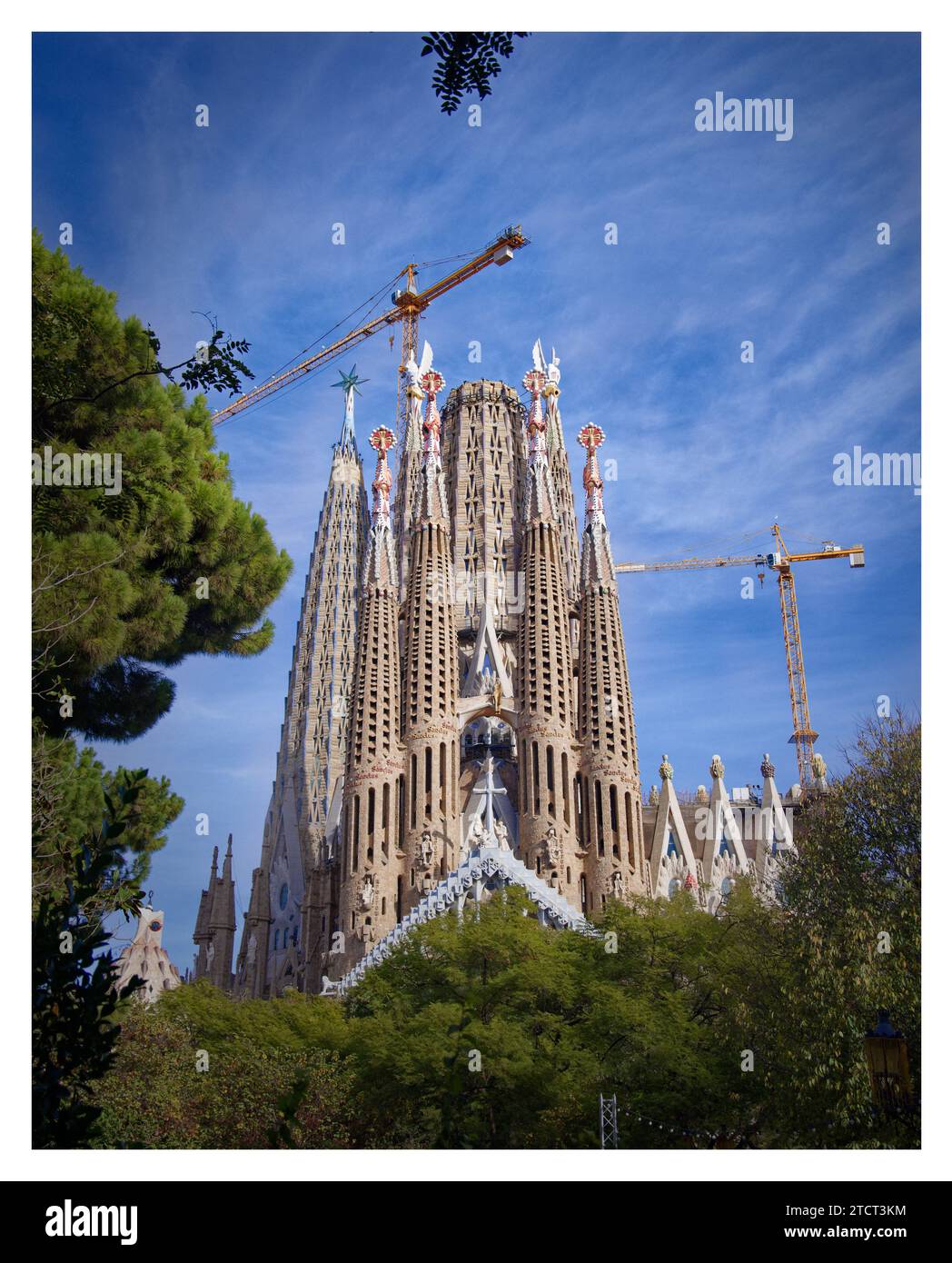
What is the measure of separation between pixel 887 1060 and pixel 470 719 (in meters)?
27.7

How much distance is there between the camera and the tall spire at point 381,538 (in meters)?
37.8

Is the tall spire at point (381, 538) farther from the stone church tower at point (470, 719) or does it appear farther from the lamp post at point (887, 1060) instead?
the lamp post at point (887, 1060)

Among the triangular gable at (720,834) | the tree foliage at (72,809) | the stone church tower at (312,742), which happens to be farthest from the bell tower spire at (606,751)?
the tree foliage at (72,809)

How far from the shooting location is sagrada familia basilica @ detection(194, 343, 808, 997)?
3291 cm

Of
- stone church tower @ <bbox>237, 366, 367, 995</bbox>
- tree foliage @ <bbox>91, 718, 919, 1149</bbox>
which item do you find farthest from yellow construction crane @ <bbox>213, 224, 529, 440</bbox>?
tree foliage @ <bbox>91, 718, 919, 1149</bbox>

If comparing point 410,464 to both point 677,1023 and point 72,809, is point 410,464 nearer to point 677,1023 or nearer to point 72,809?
point 677,1023

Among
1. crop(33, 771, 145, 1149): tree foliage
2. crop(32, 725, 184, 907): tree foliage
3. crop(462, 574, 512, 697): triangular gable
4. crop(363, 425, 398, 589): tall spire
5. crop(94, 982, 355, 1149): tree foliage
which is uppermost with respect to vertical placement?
crop(363, 425, 398, 589): tall spire

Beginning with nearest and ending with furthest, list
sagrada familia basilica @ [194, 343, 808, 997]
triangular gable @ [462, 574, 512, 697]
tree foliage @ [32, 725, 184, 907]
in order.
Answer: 1. tree foliage @ [32, 725, 184, 907]
2. sagrada familia basilica @ [194, 343, 808, 997]
3. triangular gable @ [462, 574, 512, 697]

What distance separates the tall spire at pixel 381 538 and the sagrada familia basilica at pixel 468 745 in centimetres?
7

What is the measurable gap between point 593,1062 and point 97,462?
29.7 ft

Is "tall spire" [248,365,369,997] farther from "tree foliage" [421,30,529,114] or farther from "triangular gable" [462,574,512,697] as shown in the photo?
"tree foliage" [421,30,529,114]

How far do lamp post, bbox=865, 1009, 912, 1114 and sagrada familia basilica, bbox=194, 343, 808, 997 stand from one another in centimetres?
989

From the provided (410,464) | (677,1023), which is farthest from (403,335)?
(677,1023)
